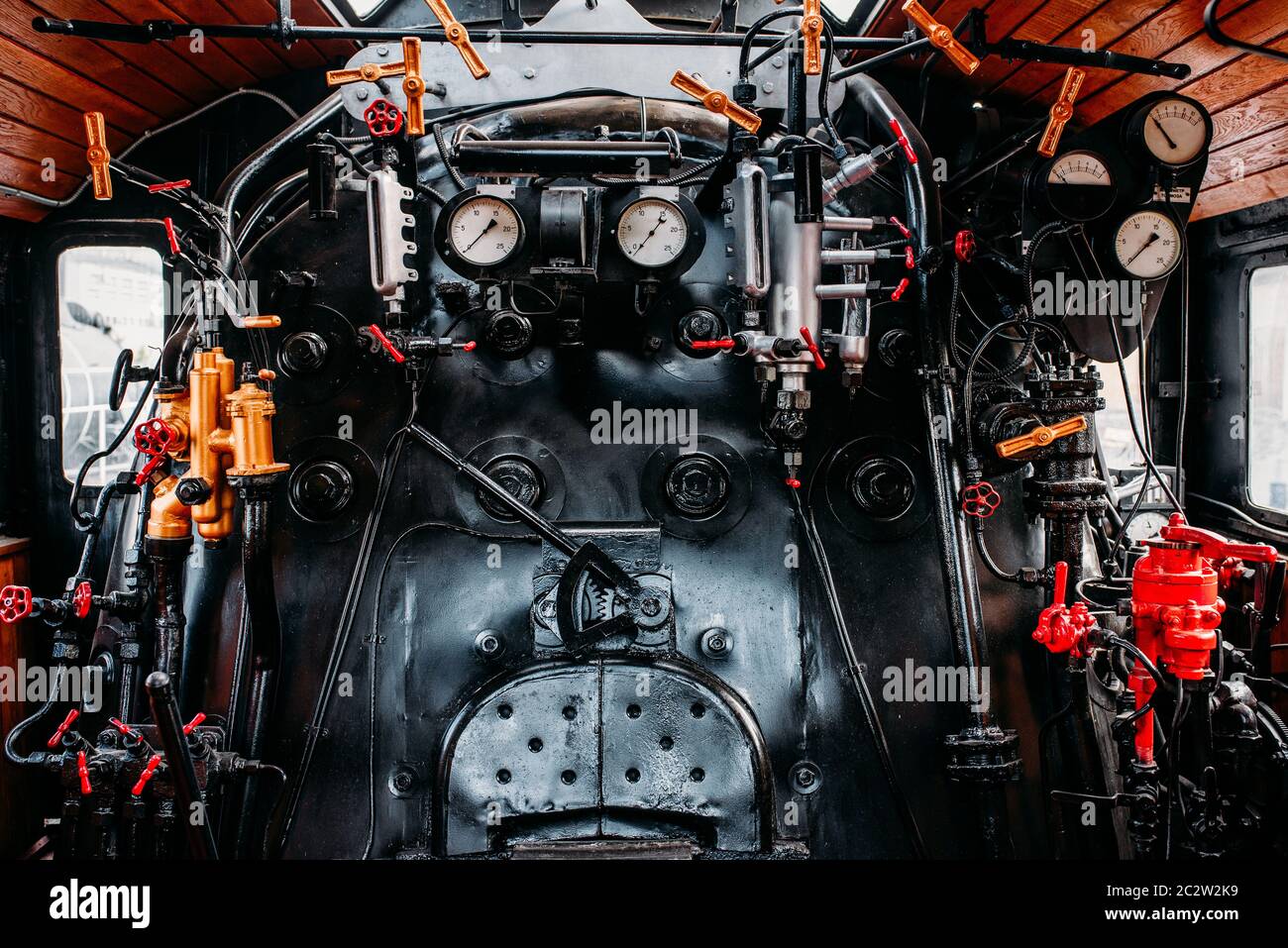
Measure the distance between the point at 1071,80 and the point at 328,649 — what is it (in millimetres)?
2853

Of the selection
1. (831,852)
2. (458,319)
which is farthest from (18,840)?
(831,852)

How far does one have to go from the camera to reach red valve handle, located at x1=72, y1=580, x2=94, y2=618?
94.7 inches

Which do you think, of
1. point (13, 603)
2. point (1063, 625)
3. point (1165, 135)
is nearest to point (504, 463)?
point (13, 603)

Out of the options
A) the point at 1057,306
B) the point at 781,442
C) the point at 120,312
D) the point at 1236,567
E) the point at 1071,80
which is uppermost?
the point at 1071,80

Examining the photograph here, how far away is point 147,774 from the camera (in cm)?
221

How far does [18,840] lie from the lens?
10.0ft

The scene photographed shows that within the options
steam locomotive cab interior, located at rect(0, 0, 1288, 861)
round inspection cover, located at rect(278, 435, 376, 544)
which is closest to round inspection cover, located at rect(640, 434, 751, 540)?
steam locomotive cab interior, located at rect(0, 0, 1288, 861)

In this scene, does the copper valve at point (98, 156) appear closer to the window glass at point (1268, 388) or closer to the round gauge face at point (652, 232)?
the round gauge face at point (652, 232)

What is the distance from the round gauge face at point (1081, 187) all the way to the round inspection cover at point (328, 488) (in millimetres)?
2321

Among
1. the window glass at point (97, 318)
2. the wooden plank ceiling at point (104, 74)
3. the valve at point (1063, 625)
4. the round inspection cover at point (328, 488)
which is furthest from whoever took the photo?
the window glass at point (97, 318)

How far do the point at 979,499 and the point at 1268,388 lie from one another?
1.84 metres

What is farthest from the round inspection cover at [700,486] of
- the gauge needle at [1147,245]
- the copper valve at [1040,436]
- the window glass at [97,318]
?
the window glass at [97,318]

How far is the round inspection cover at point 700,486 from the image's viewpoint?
268 centimetres
